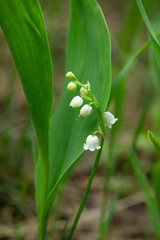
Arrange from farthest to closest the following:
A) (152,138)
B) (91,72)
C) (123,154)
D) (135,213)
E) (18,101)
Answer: (18,101)
(123,154)
(135,213)
(91,72)
(152,138)

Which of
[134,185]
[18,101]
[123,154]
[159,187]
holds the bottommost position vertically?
[159,187]

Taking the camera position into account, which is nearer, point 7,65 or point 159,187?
point 159,187

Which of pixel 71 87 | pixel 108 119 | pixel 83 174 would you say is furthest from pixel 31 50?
pixel 83 174

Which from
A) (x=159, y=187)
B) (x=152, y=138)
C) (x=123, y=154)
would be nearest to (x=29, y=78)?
(x=152, y=138)

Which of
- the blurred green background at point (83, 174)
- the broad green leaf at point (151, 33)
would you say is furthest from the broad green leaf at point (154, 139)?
the blurred green background at point (83, 174)

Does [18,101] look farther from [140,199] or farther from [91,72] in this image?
[91,72]

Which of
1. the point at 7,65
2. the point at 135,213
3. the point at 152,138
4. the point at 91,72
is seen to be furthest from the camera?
the point at 7,65

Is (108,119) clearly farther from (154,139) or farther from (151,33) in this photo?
(151,33)
